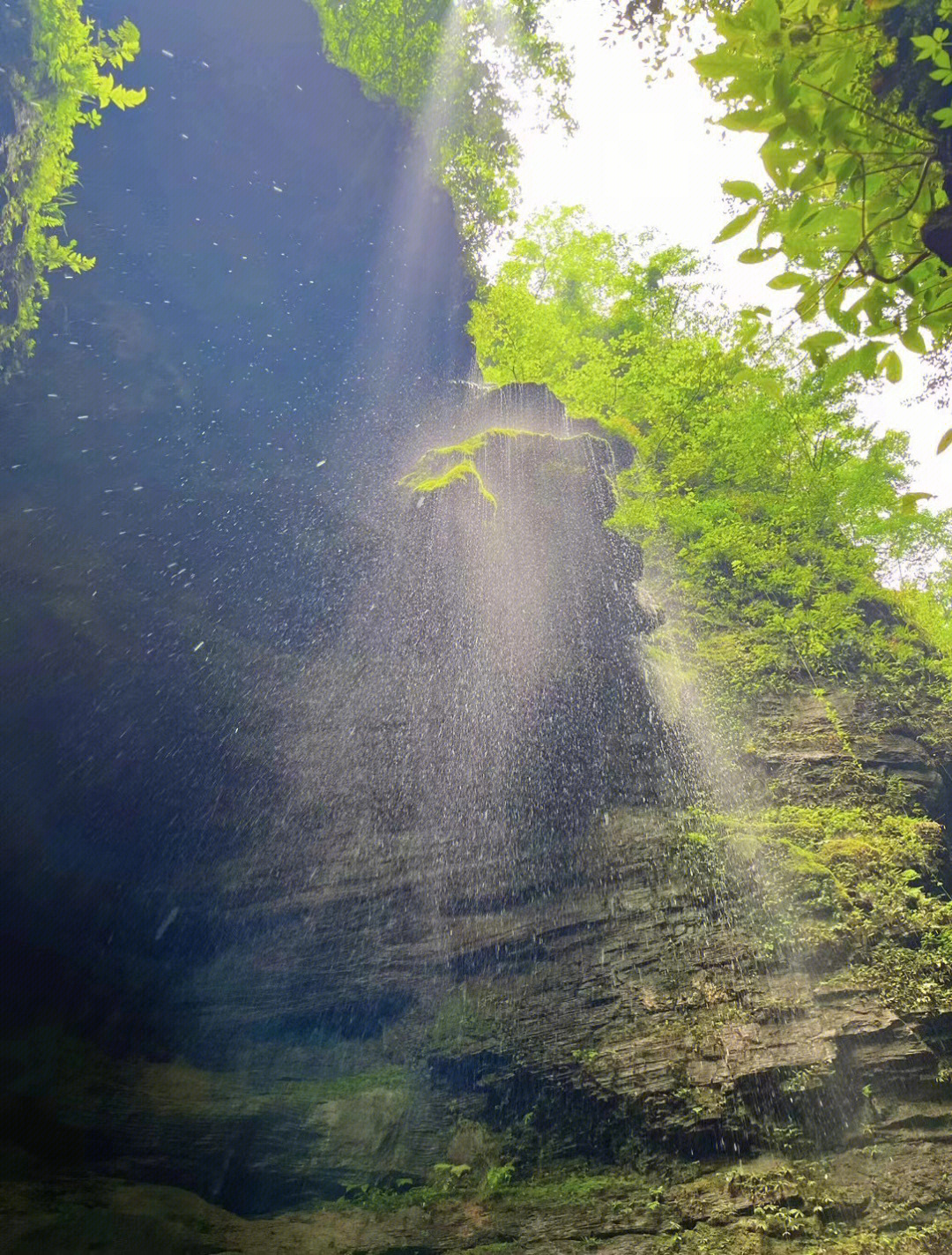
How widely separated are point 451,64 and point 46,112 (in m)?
10.3

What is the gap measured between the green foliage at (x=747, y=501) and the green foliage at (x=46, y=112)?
8.35 m

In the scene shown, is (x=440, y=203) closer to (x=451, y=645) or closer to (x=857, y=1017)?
(x=451, y=645)

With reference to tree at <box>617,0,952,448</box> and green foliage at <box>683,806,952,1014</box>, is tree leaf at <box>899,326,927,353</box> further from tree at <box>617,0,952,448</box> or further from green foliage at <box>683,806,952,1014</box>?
green foliage at <box>683,806,952,1014</box>

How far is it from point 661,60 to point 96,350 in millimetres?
9249

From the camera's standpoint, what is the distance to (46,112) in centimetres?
449

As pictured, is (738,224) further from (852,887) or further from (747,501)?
(747,501)

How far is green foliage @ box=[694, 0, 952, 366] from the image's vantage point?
1348 mm

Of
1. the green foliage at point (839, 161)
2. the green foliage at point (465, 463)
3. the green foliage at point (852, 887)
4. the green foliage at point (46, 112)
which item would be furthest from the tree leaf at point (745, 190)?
the green foliage at point (465, 463)

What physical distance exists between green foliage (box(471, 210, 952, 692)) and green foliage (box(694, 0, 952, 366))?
31.8ft

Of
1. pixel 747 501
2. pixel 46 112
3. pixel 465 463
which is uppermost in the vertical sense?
pixel 747 501

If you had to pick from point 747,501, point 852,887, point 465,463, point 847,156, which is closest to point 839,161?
point 847,156

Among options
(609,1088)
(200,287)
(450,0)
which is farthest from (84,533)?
(450,0)

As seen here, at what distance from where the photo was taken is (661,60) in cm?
408

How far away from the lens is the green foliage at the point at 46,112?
4.31 meters
